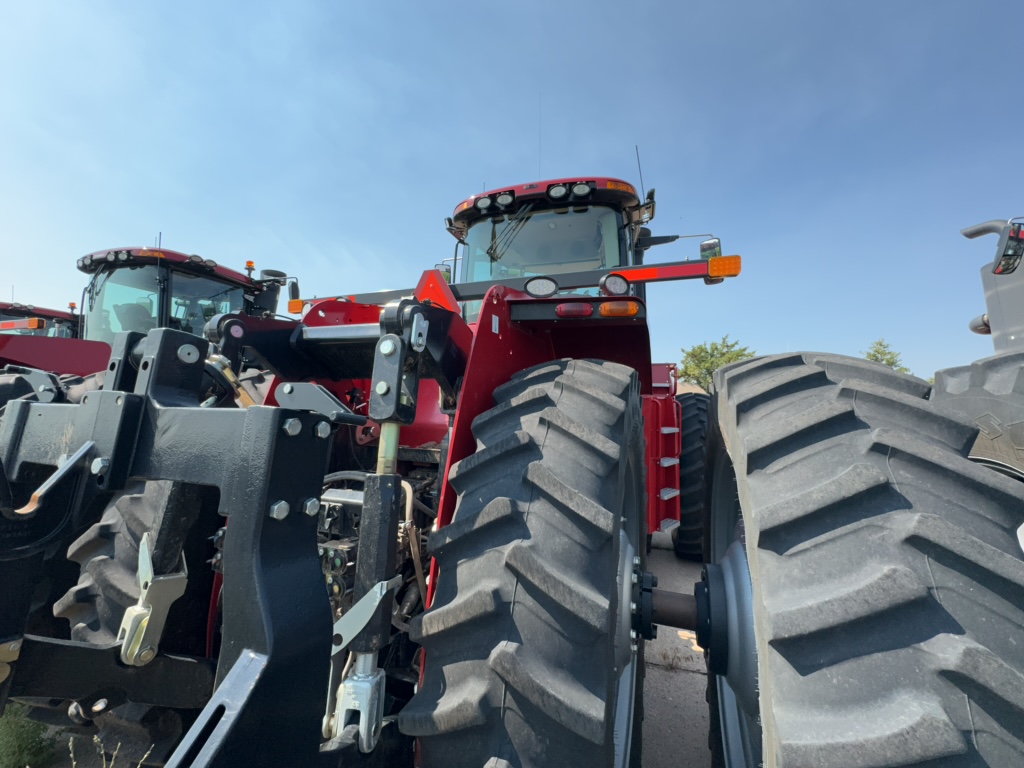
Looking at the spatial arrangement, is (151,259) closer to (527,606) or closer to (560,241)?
(560,241)

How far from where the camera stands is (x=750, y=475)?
1.27 metres

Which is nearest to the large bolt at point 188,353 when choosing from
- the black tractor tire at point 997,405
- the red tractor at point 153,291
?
the black tractor tire at point 997,405

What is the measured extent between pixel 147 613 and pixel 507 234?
313 centimetres

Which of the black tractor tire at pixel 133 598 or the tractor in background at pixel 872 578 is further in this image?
the black tractor tire at pixel 133 598

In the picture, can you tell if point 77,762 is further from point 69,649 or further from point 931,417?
point 931,417

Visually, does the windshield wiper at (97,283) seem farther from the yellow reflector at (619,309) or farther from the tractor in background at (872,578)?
the tractor in background at (872,578)

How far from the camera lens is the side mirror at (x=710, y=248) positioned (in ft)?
10.2

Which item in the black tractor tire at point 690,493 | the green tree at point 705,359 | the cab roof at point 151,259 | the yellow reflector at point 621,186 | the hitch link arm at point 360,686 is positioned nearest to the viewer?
the hitch link arm at point 360,686

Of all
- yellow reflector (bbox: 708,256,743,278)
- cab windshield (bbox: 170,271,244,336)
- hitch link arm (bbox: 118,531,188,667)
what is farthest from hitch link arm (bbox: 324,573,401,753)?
cab windshield (bbox: 170,271,244,336)

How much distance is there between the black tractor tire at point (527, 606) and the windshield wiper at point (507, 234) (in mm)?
2521

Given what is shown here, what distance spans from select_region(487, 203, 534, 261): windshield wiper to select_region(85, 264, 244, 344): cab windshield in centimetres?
431

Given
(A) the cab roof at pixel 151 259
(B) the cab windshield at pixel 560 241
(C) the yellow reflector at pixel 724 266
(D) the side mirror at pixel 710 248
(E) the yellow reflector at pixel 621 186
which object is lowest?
(C) the yellow reflector at pixel 724 266

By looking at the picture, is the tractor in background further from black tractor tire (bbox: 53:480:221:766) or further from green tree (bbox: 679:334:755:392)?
green tree (bbox: 679:334:755:392)

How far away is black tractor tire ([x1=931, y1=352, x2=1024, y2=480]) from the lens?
249 cm
